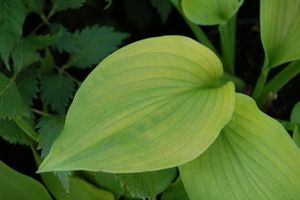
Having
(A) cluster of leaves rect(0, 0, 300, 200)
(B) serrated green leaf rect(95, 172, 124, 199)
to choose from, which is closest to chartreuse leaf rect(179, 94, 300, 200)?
(A) cluster of leaves rect(0, 0, 300, 200)

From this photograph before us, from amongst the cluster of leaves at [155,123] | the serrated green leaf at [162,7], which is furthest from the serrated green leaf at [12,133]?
the serrated green leaf at [162,7]

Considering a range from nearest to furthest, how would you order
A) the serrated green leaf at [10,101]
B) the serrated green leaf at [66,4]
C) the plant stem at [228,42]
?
the serrated green leaf at [10,101] < the serrated green leaf at [66,4] < the plant stem at [228,42]

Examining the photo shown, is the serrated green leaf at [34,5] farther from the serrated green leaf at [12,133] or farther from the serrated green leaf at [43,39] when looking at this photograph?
the serrated green leaf at [12,133]

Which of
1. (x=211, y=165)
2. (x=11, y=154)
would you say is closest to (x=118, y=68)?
(x=211, y=165)

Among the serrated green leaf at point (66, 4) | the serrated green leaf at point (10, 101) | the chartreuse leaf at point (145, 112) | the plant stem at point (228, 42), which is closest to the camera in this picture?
the chartreuse leaf at point (145, 112)

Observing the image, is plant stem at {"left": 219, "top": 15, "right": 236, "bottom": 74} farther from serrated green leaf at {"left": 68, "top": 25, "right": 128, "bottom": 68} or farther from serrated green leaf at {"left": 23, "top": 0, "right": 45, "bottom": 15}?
serrated green leaf at {"left": 23, "top": 0, "right": 45, "bottom": 15}

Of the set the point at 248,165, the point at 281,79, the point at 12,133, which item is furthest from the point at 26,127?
the point at 281,79

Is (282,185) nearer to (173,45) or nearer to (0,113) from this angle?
(173,45)

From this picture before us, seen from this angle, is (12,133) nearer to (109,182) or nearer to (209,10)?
(109,182)
